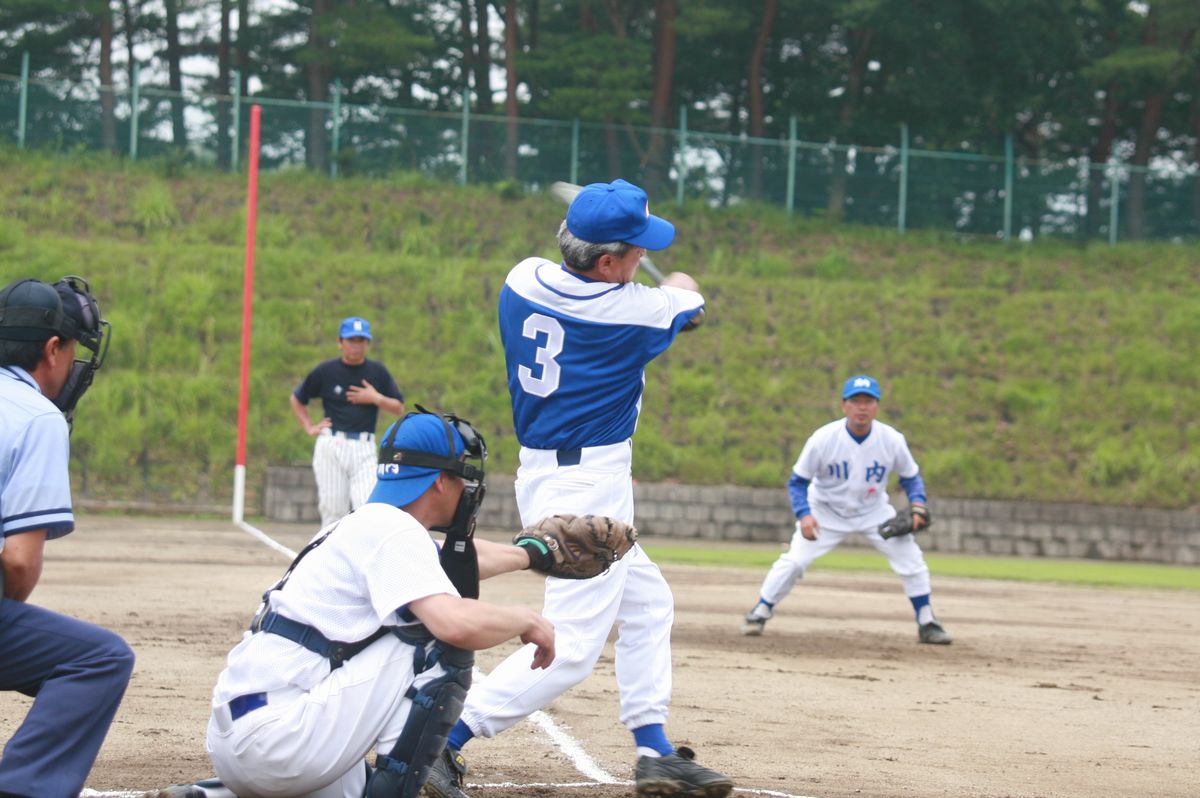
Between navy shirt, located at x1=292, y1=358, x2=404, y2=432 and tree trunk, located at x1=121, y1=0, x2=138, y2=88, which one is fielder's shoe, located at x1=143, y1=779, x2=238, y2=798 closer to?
navy shirt, located at x1=292, y1=358, x2=404, y2=432

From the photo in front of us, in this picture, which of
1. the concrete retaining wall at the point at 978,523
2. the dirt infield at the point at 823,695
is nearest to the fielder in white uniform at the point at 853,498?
the dirt infield at the point at 823,695

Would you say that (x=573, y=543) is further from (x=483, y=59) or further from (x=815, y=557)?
(x=483, y=59)

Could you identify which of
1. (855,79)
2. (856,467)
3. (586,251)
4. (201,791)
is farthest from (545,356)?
(855,79)

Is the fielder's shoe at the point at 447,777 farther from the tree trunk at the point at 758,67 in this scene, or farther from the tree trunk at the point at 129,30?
the tree trunk at the point at 129,30

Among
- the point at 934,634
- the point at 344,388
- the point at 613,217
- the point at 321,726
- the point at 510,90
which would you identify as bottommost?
the point at 934,634

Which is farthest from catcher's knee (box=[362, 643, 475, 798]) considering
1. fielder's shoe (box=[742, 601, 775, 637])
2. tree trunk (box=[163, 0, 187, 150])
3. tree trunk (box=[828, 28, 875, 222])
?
tree trunk (box=[163, 0, 187, 150])

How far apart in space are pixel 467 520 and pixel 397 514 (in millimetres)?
379

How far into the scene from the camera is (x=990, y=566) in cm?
2106

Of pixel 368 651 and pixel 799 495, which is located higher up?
pixel 368 651

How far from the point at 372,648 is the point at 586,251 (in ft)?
6.52

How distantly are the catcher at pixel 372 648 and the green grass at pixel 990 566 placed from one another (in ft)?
45.6

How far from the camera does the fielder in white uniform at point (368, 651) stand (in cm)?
435

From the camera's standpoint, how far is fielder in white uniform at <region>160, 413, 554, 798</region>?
435cm

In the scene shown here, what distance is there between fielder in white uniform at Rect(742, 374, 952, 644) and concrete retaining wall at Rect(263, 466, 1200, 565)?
11.7 m
